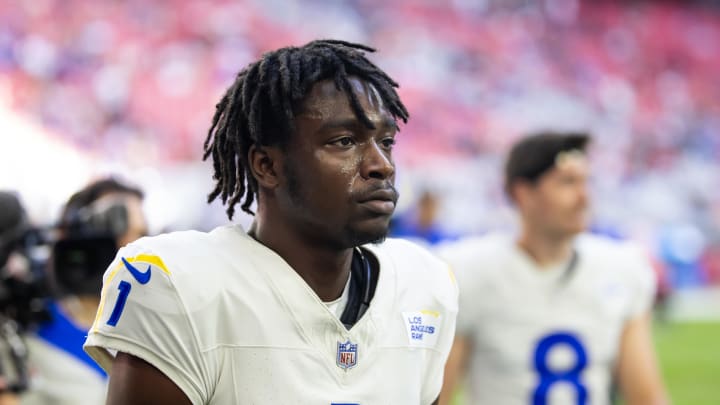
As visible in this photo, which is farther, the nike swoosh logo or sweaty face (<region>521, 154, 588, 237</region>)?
sweaty face (<region>521, 154, 588, 237</region>)

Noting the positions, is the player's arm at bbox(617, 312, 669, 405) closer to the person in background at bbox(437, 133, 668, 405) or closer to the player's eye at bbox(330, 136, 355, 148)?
the person in background at bbox(437, 133, 668, 405)

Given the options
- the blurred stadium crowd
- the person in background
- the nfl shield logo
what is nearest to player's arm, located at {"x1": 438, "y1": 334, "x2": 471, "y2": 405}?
the person in background

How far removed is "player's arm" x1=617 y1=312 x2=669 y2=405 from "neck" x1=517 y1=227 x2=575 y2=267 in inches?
14.2

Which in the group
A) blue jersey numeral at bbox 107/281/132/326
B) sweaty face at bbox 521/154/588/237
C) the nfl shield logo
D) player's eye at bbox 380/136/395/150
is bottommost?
the nfl shield logo

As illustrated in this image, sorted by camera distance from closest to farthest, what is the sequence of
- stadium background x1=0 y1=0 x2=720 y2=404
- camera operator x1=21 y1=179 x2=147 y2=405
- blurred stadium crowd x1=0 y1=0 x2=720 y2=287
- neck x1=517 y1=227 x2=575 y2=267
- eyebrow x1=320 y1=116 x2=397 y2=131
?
eyebrow x1=320 y1=116 x2=397 y2=131 < camera operator x1=21 y1=179 x2=147 y2=405 < neck x1=517 y1=227 x2=575 y2=267 < stadium background x1=0 y1=0 x2=720 y2=404 < blurred stadium crowd x1=0 y1=0 x2=720 y2=287

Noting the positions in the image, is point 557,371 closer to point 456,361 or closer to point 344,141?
point 456,361

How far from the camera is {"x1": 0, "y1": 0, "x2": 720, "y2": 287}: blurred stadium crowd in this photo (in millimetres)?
14469

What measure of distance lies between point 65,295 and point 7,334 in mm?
238

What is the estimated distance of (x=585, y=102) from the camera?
19406 mm

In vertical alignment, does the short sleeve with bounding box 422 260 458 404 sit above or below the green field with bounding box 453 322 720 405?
below

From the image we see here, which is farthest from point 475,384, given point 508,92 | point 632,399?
point 508,92

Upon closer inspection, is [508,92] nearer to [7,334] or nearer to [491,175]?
[491,175]

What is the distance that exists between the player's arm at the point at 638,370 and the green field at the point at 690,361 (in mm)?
2917

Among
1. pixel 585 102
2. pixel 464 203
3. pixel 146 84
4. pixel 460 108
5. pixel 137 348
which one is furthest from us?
pixel 585 102
